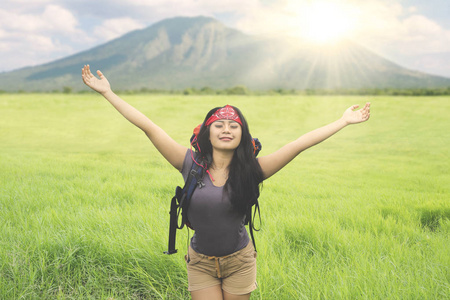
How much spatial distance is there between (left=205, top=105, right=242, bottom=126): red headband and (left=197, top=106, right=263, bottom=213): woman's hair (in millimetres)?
36

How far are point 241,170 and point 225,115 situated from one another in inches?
17.2

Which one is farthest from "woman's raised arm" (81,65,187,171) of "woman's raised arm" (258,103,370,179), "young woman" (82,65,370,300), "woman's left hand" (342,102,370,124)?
"woman's left hand" (342,102,370,124)

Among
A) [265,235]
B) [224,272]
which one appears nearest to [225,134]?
[224,272]

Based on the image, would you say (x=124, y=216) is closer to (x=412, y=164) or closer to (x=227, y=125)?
(x=227, y=125)

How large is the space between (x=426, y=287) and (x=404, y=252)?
91 cm

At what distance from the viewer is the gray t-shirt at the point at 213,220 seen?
256cm

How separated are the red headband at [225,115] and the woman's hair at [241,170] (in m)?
0.04

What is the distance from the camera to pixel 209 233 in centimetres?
263

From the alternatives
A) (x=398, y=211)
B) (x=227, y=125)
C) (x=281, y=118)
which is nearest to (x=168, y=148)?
(x=227, y=125)

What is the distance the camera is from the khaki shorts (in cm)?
266

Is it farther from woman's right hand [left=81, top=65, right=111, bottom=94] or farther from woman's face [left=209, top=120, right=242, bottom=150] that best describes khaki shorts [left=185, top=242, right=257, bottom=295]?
woman's right hand [left=81, top=65, right=111, bottom=94]

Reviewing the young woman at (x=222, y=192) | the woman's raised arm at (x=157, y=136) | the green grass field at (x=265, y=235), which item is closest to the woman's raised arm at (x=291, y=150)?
the young woman at (x=222, y=192)

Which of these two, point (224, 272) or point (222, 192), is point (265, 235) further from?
point (222, 192)

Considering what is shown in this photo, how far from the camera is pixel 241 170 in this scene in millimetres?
2639
